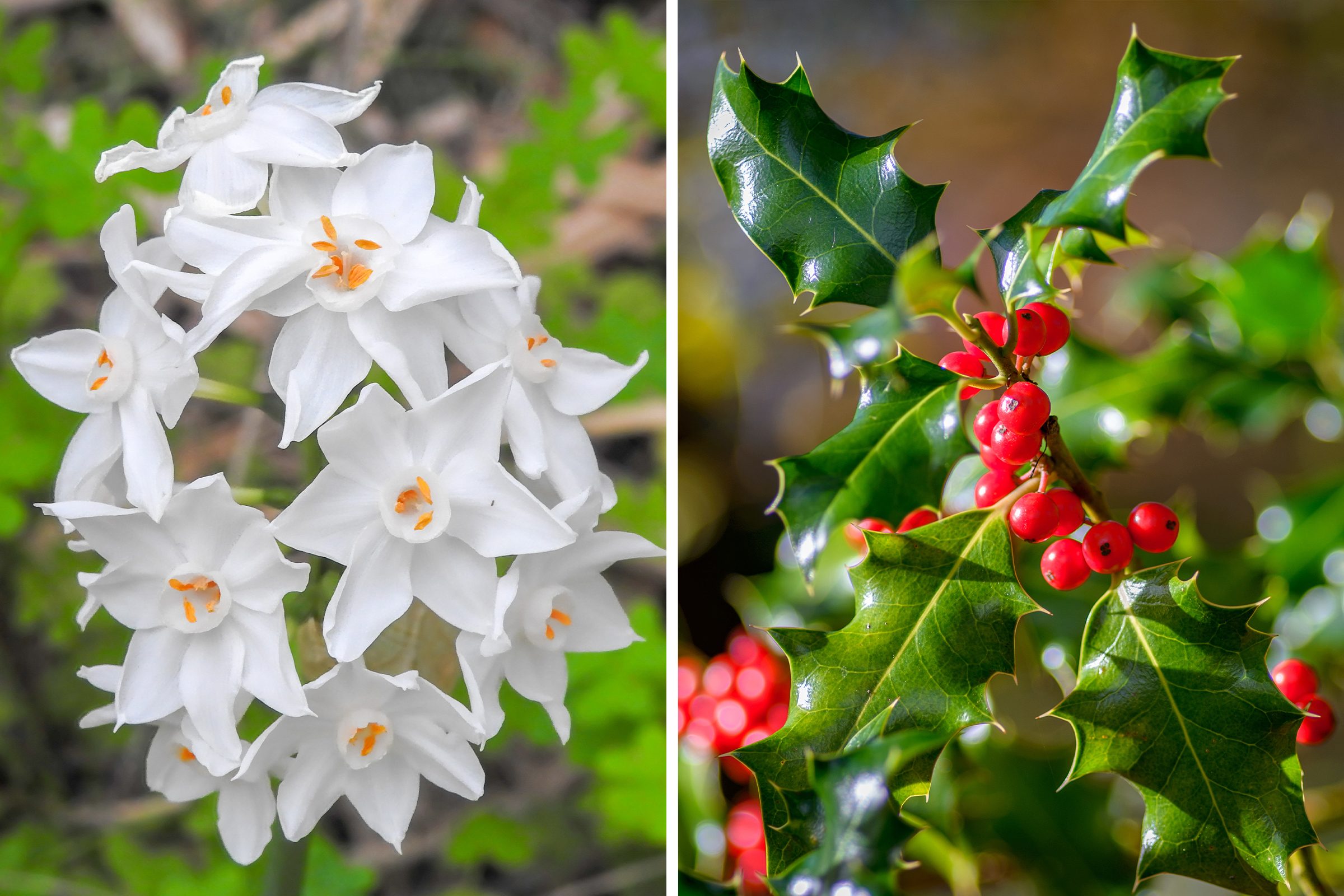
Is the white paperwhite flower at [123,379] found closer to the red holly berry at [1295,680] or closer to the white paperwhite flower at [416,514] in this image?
the white paperwhite flower at [416,514]

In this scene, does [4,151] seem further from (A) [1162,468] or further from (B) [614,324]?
(A) [1162,468]

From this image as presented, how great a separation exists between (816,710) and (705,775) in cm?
36

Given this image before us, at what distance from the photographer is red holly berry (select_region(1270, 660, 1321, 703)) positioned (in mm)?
384

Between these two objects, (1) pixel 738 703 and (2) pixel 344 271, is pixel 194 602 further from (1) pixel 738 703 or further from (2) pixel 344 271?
(1) pixel 738 703

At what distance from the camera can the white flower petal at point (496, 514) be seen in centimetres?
29

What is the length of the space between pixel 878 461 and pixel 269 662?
A: 0.21 m

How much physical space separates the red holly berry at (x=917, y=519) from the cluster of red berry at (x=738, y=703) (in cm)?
25

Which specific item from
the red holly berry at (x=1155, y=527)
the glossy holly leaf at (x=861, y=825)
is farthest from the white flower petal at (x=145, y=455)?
the red holly berry at (x=1155, y=527)

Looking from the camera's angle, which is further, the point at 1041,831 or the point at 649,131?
the point at 649,131

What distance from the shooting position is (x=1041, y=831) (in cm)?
54

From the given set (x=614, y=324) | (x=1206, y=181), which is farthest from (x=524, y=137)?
(x=1206, y=181)

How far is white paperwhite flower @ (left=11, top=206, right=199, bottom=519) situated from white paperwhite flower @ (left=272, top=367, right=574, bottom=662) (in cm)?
5

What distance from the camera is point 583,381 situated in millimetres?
344

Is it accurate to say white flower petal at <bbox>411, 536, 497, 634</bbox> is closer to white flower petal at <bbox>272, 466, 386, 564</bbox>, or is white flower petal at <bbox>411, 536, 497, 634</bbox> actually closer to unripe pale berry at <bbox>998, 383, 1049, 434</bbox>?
white flower petal at <bbox>272, 466, 386, 564</bbox>
